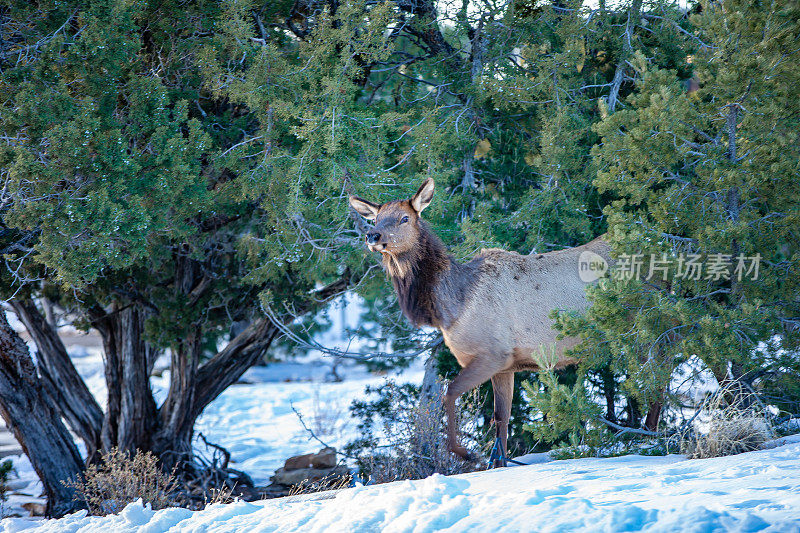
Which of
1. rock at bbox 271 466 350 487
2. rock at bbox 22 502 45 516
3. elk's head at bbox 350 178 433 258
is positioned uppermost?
elk's head at bbox 350 178 433 258

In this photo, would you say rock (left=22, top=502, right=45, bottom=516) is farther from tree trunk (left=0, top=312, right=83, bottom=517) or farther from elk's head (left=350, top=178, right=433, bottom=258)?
elk's head (left=350, top=178, right=433, bottom=258)

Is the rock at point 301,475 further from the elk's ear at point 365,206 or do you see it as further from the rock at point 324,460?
the elk's ear at point 365,206

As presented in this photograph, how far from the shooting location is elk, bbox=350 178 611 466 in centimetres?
701

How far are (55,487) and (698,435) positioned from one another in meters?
8.29

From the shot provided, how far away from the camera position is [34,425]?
973 cm

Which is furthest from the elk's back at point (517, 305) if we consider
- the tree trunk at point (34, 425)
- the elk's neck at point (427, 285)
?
the tree trunk at point (34, 425)

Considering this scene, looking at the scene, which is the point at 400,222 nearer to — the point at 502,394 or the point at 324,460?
the point at 502,394

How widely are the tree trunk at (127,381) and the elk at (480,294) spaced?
5.57 m

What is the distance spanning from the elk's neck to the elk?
0.03 ft

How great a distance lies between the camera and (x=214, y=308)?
1065 centimetres

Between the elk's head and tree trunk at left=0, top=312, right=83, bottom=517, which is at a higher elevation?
the elk's head

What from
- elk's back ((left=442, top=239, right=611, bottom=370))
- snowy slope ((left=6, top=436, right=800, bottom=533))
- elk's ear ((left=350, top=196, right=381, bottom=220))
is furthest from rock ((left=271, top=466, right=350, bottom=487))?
snowy slope ((left=6, top=436, right=800, bottom=533))

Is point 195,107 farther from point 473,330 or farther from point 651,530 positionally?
point 651,530

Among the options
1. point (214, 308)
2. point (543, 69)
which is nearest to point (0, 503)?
point (214, 308)
